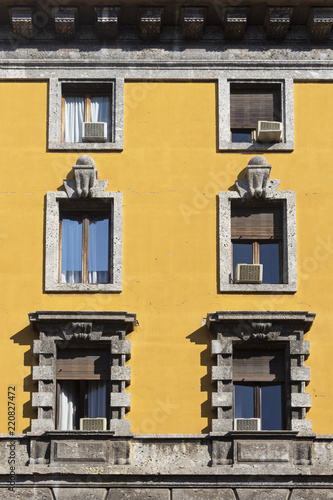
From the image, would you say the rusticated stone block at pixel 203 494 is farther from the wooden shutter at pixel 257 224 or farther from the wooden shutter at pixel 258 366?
the wooden shutter at pixel 257 224

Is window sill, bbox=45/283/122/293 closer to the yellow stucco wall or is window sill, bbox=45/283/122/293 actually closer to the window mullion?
the yellow stucco wall

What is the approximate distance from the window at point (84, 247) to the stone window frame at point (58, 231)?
0.24m

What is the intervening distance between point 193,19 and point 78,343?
296 inches

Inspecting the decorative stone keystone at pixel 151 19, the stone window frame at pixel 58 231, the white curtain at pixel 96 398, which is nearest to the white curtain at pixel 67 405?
the white curtain at pixel 96 398

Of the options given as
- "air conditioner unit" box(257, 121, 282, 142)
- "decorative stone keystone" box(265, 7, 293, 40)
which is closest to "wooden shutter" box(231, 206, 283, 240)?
"air conditioner unit" box(257, 121, 282, 142)

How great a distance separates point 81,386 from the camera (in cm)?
2659

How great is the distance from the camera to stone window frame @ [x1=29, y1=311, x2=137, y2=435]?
26.1m

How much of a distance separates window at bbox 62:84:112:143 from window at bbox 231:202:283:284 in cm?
352

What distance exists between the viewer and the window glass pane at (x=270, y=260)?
27359 mm

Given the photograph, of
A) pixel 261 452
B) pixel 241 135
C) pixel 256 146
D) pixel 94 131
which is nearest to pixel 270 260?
pixel 256 146

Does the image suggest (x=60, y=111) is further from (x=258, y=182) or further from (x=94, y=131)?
(x=258, y=182)

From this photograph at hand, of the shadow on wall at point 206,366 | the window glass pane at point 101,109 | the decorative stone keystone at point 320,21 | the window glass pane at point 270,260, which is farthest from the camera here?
the window glass pane at point 101,109

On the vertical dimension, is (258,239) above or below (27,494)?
above

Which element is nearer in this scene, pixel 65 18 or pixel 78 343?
pixel 78 343
